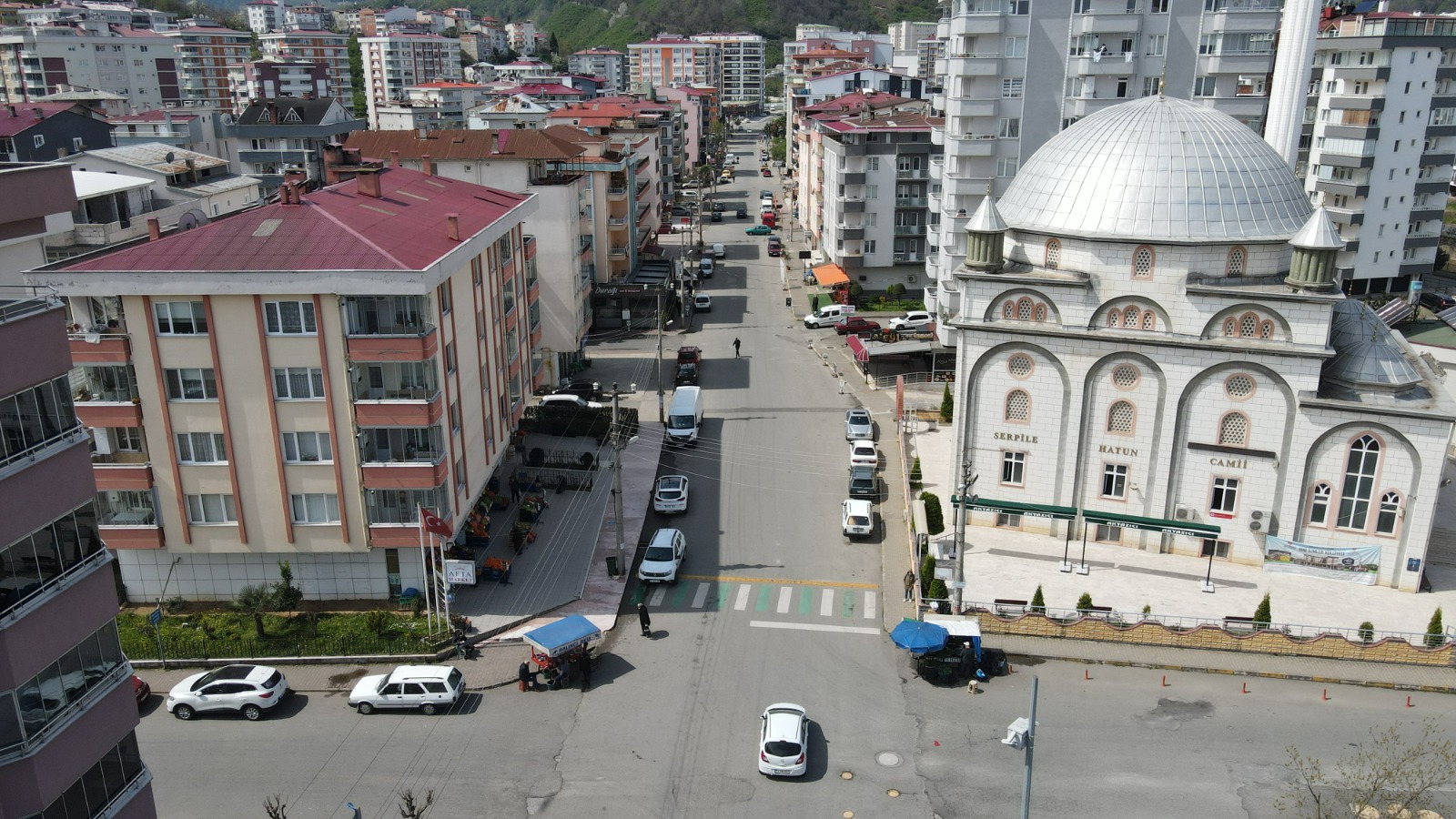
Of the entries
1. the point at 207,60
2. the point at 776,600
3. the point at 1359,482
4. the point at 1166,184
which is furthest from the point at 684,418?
the point at 207,60

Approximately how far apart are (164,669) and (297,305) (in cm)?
1350

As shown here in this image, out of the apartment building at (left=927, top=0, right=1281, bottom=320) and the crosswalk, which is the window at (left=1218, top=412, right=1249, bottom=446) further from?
the apartment building at (left=927, top=0, right=1281, bottom=320)

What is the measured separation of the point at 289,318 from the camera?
119 feet

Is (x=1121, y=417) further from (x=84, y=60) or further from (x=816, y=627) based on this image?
(x=84, y=60)

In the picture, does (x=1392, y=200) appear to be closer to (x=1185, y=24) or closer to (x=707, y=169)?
(x=1185, y=24)

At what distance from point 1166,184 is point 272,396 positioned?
3586 centimetres

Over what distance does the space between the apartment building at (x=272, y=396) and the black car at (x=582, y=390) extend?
22157mm

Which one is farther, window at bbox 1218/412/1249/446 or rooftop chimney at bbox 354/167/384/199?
rooftop chimney at bbox 354/167/384/199

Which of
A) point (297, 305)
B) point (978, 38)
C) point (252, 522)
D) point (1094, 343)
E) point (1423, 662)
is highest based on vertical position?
point (978, 38)

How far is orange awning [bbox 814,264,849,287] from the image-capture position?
86.6 m

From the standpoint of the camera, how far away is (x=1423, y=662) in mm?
36688

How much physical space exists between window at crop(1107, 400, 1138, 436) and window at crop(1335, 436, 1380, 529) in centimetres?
809

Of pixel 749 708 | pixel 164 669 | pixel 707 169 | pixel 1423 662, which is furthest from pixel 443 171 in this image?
pixel 707 169

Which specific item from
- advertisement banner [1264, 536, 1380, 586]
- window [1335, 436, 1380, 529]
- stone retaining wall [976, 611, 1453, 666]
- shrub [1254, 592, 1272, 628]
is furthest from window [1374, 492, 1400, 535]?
shrub [1254, 592, 1272, 628]
